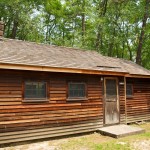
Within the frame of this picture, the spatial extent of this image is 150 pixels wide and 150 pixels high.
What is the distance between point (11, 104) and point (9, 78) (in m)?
0.98

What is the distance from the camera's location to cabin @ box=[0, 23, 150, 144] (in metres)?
8.87

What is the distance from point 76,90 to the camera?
35.7ft

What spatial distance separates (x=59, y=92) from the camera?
33.6 ft

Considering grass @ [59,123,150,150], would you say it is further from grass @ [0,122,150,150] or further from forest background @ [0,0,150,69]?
forest background @ [0,0,150,69]

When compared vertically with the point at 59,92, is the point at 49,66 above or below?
above

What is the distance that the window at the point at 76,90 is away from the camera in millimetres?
10688

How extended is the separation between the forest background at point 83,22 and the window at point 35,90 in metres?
16.3

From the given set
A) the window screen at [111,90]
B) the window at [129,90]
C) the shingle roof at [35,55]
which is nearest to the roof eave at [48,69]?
the shingle roof at [35,55]

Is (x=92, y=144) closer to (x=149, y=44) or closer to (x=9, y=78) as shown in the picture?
(x=9, y=78)

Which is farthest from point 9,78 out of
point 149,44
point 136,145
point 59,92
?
point 149,44

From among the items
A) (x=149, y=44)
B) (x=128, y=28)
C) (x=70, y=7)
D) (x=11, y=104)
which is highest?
(x=70, y=7)

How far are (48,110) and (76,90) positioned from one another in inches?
68.4

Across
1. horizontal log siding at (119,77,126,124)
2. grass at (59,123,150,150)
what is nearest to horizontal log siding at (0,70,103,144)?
grass at (59,123,150,150)

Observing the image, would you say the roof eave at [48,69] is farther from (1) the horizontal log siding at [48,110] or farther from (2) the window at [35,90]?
(2) the window at [35,90]
